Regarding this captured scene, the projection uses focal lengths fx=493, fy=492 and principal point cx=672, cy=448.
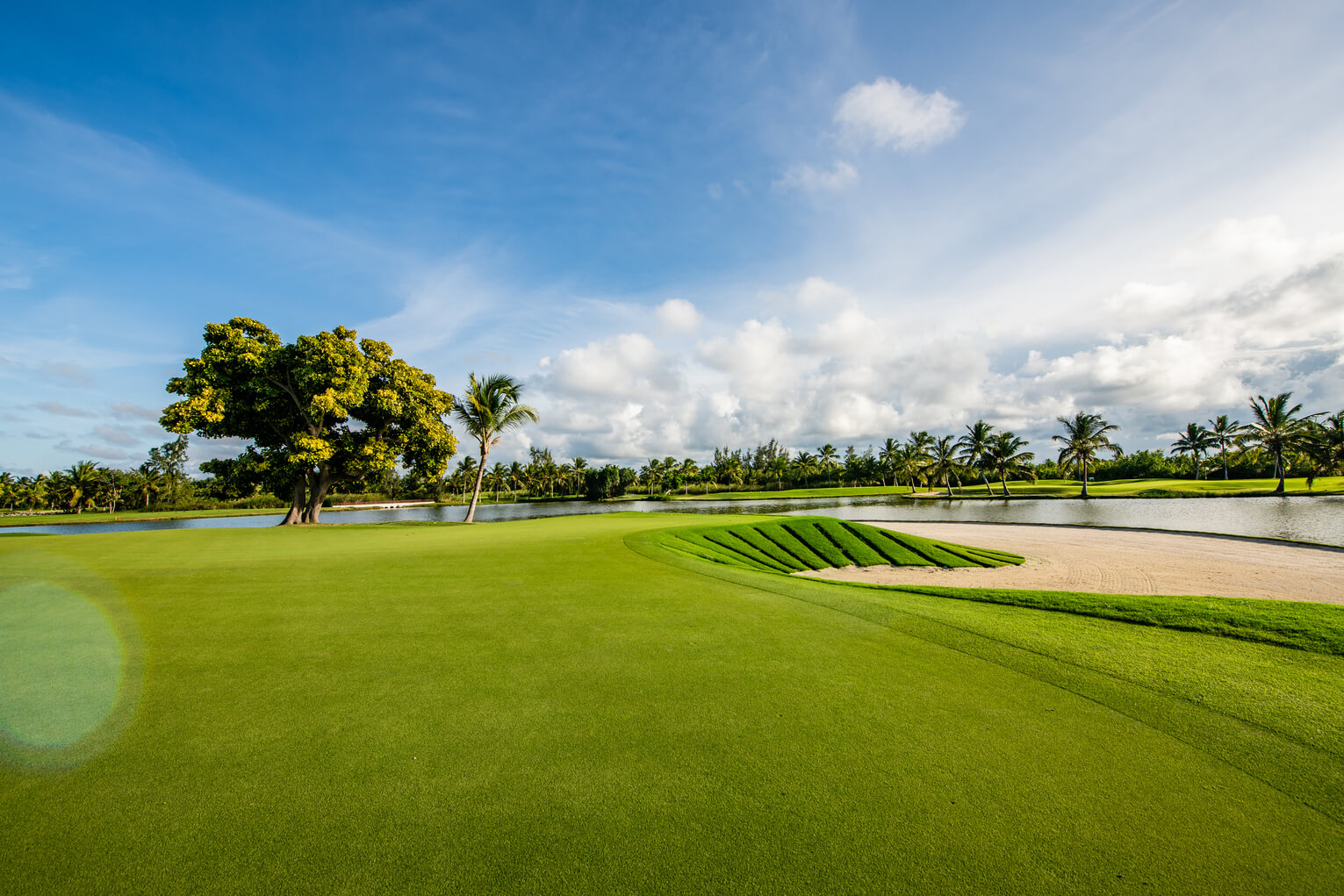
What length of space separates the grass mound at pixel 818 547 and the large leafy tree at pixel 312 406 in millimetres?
14670

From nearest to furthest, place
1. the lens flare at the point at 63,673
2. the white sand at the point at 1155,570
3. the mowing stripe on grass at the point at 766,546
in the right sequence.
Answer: the lens flare at the point at 63,673
the white sand at the point at 1155,570
the mowing stripe on grass at the point at 766,546

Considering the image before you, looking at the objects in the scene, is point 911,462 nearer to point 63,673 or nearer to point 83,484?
point 63,673

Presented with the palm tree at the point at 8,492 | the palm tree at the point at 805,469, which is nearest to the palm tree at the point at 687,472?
the palm tree at the point at 805,469

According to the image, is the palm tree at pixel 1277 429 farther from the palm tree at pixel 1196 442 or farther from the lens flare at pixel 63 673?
the lens flare at pixel 63 673

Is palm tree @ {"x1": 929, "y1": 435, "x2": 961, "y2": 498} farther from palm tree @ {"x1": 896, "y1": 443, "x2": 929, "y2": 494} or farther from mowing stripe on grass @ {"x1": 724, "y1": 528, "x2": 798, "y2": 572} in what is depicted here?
mowing stripe on grass @ {"x1": 724, "y1": 528, "x2": 798, "y2": 572}

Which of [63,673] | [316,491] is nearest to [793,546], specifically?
[63,673]

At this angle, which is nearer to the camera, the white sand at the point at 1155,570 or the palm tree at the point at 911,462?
the white sand at the point at 1155,570

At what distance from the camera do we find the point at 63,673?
4.16 m

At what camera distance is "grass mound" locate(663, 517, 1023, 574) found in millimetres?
16094

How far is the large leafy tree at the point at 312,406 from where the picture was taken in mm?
19062

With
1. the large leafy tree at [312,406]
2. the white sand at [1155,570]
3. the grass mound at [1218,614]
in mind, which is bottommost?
the white sand at [1155,570]

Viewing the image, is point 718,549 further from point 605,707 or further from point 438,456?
point 438,456

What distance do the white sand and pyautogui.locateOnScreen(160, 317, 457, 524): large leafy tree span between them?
62.1 feet

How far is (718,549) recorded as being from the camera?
15531 mm
